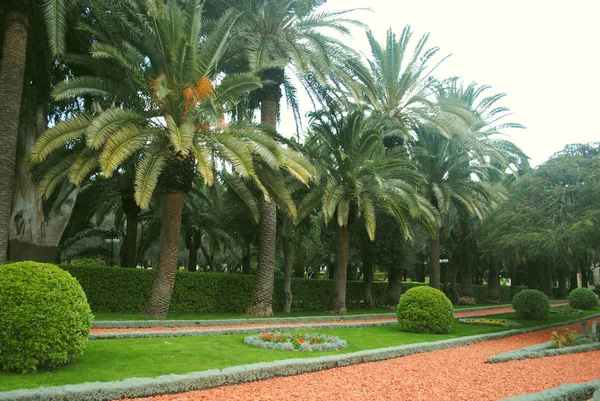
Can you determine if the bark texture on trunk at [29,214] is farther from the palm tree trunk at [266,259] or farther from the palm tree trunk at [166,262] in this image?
the palm tree trunk at [266,259]

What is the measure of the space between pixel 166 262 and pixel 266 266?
4404 mm

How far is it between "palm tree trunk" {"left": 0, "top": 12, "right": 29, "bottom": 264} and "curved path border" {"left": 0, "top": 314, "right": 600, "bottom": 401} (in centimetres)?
714

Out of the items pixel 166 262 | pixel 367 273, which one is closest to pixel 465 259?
pixel 367 273

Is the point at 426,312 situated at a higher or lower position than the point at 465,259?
lower

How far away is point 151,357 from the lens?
8977 mm

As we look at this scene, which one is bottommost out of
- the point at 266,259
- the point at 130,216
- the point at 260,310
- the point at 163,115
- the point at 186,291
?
the point at 260,310

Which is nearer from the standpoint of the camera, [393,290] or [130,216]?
[130,216]

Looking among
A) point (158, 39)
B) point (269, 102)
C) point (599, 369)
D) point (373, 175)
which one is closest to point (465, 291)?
point (373, 175)

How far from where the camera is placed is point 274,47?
17828 mm

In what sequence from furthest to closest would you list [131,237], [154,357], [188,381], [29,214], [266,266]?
[131,237] < [266,266] < [29,214] < [154,357] < [188,381]

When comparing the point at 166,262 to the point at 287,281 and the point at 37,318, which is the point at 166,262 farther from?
the point at 37,318

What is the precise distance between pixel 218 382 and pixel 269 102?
13.8 m

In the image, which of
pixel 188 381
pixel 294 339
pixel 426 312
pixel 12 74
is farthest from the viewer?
pixel 426 312

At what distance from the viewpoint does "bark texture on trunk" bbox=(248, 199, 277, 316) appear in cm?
1875
